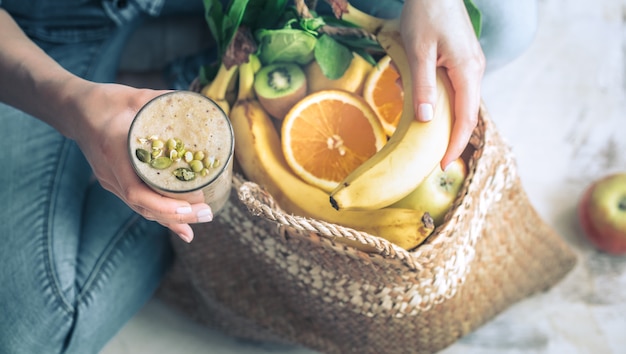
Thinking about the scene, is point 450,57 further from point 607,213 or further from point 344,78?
point 607,213

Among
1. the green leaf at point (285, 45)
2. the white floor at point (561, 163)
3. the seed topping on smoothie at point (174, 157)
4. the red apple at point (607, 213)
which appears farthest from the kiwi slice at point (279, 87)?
the red apple at point (607, 213)

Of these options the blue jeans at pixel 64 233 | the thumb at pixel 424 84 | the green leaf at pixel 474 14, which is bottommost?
the blue jeans at pixel 64 233

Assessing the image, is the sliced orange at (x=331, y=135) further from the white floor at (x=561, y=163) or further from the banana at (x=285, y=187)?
the white floor at (x=561, y=163)

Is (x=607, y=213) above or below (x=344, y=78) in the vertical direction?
below

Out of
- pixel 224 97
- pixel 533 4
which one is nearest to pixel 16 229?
pixel 224 97

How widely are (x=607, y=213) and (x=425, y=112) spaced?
0.65 metres

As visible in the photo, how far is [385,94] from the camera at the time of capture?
85 centimetres

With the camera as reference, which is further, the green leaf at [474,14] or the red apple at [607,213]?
the red apple at [607,213]

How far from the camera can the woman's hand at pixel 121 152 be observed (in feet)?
2.02

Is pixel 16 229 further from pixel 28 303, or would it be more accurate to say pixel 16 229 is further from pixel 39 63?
pixel 39 63

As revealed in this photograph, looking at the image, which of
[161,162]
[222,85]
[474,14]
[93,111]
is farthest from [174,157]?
[474,14]

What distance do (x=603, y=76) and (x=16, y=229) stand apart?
1258mm

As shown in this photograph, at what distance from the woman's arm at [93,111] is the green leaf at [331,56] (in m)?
0.25

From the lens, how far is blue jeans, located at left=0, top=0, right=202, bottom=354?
2.84 feet
